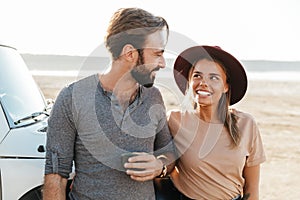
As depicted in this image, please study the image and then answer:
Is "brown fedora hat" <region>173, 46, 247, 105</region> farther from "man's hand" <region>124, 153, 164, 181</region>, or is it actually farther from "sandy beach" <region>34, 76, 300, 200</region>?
"man's hand" <region>124, 153, 164, 181</region>

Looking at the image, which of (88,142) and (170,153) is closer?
(88,142)

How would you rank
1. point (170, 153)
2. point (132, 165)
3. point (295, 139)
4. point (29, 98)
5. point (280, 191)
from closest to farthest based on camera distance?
1. point (132, 165)
2. point (170, 153)
3. point (29, 98)
4. point (280, 191)
5. point (295, 139)

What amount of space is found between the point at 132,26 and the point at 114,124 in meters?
0.55

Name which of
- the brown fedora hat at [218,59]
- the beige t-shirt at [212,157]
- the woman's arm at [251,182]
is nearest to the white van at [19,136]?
the beige t-shirt at [212,157]

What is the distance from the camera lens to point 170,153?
330cm

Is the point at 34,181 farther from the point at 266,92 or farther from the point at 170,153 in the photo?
the point at 266,92

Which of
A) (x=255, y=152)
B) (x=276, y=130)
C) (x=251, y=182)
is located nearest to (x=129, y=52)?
(x=255, y=152)

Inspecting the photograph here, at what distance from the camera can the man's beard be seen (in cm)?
299

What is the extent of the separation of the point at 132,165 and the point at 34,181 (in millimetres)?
869

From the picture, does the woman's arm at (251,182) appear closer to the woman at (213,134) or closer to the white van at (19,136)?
the woman at (213,134)

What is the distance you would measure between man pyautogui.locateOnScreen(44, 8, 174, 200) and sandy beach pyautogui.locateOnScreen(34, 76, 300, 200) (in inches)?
14.5

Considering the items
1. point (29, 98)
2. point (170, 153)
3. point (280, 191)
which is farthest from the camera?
point (280, 191)

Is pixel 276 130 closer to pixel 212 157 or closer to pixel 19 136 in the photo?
pixel 212 157

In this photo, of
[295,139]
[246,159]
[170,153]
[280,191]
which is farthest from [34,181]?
[295,139]
